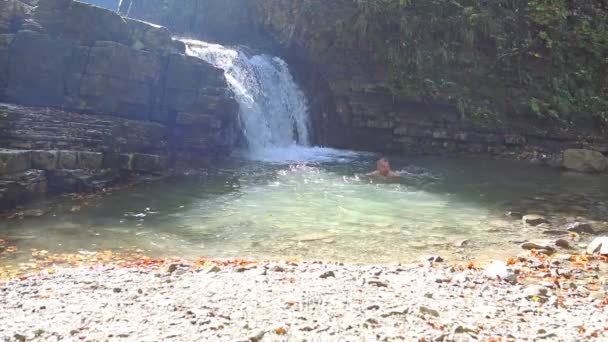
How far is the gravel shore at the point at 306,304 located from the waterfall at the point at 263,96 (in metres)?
15.3

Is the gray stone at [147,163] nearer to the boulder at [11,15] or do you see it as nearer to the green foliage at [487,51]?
the boulder at [11,15]

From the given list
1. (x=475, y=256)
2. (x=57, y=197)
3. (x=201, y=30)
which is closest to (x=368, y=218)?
(x=475, y=256)

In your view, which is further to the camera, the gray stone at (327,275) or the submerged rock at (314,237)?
the submerged rock at (314,237)

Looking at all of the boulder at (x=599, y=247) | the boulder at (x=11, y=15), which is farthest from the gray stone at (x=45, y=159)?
the boulder at (x=599, y=247)

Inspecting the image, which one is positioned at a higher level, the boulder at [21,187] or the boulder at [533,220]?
the boulder at [533,220]

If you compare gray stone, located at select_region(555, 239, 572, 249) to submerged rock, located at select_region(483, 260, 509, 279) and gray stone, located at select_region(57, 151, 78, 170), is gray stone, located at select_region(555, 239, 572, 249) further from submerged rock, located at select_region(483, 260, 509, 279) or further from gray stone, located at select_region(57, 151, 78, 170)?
gray stone, located at select_region(57, 151, 78, 170)

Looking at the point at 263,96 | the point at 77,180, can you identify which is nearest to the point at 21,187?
the point at 77,180

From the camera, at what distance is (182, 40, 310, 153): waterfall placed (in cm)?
2188

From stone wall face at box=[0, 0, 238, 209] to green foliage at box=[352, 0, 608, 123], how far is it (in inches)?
441

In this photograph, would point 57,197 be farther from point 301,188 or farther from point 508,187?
point 508,187

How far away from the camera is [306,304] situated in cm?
534

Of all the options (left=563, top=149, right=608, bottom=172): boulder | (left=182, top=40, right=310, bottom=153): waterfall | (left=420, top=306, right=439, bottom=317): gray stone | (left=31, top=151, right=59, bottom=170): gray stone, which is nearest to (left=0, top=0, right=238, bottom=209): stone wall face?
(left=31, top=151, right=59, bottom=170): gray stone

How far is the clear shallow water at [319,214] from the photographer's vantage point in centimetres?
902

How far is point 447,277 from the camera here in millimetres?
6539
